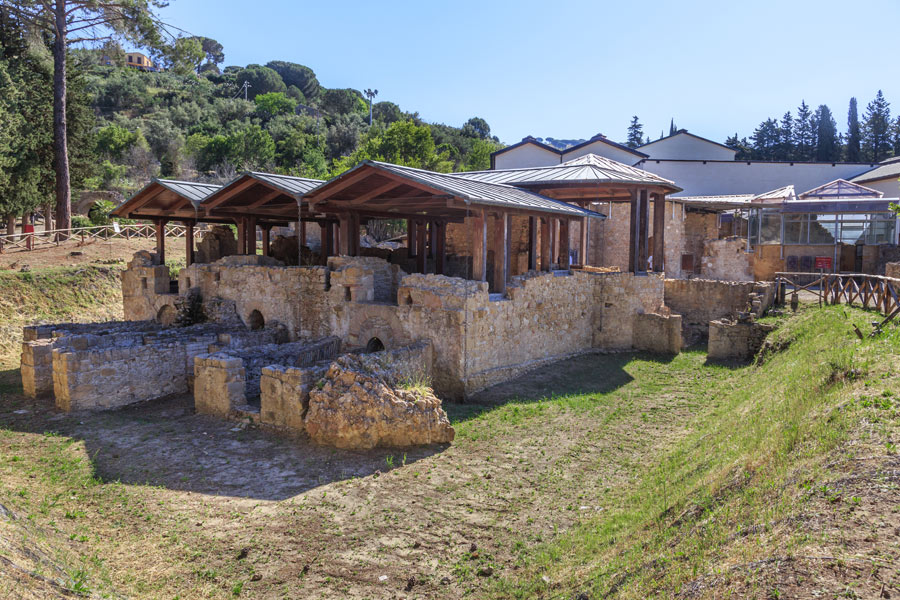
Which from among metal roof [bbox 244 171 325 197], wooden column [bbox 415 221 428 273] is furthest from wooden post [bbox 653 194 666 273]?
metal roof [bbox 244 171 325 197]

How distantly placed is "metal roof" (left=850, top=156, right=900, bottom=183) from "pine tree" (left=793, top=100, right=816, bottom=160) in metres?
22.0

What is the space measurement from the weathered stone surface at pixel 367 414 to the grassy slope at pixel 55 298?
12952 millimetres

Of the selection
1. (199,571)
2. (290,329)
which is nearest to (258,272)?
(290,329)

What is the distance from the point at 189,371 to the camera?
1325 centimetres

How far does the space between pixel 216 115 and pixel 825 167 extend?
54.6 metres

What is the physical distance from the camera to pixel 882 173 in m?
29.7

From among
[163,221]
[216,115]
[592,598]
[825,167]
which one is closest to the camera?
[592,598]

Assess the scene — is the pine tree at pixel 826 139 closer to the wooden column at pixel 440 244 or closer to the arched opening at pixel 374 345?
the wooden column at pixel 440 244

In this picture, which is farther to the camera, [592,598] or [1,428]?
[1,428]

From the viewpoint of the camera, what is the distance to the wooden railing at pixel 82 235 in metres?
24.2

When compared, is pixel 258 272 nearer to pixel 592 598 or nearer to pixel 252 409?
pixel 252 409

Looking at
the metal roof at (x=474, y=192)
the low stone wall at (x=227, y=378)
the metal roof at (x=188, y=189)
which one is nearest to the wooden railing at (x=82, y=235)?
the metal roof at (x=188, y=189)

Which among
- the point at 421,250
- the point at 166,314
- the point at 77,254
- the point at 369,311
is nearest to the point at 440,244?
the point at 421,250

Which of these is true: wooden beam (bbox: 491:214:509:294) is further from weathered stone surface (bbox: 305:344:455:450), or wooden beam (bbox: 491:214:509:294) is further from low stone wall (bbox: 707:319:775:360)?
low stone wall (bbox: 707:319:775:360)
